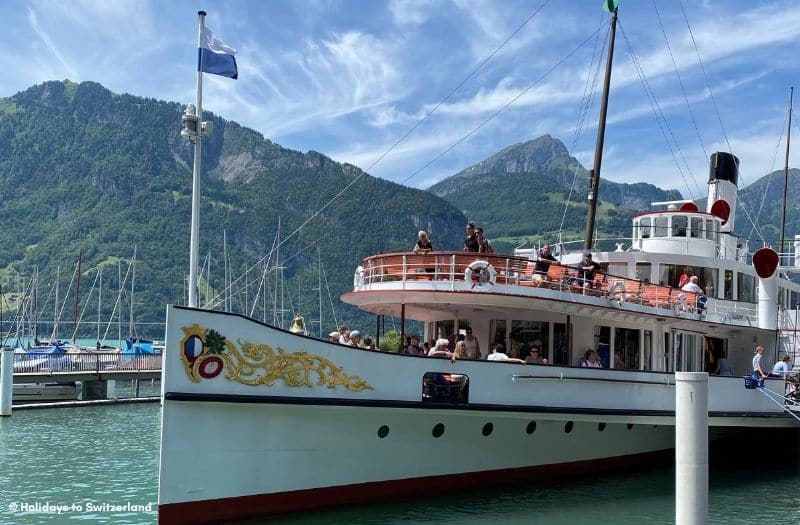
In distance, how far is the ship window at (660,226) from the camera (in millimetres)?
19850

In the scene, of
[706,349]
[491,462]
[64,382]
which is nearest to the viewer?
[491,462]

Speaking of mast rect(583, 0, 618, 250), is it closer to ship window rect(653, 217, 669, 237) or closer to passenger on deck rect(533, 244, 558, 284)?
ship window rect(653, 217, 669, 237)

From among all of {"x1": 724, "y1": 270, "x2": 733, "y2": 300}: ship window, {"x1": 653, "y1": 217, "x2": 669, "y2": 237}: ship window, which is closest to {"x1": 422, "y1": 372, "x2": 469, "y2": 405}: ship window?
{"x1": 653, "y1": 217, "x2": 669, "y2": 237}: ship window

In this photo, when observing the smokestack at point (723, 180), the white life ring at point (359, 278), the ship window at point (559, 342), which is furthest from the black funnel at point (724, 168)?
the white life ring at point (359, 278)

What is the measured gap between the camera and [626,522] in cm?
1316

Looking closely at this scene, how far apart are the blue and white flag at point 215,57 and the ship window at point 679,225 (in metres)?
11.7

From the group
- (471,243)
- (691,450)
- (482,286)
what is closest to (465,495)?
(482,286)

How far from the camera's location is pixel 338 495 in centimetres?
1246

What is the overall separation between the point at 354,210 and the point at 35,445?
17553 centimetres

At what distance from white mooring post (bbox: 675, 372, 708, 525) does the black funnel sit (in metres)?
14.1

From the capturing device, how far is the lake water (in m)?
13.0

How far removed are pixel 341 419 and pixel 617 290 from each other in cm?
595

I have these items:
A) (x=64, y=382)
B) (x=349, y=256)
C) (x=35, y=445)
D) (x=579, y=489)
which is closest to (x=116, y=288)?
(x=349, y=256)

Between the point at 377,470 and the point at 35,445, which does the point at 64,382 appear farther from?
the point at 377,470
